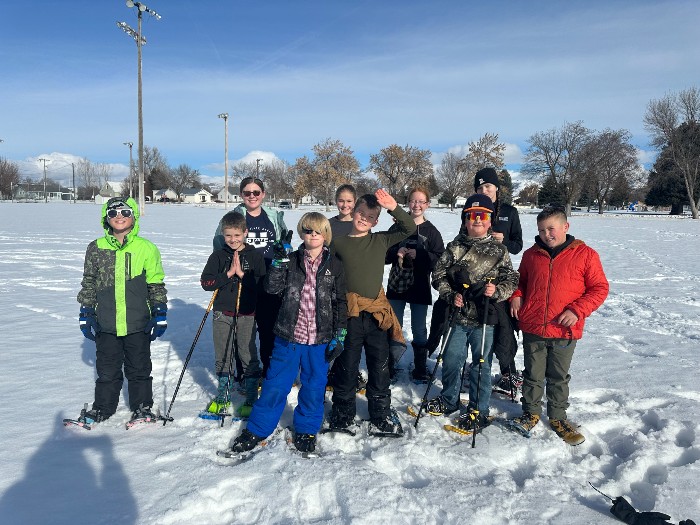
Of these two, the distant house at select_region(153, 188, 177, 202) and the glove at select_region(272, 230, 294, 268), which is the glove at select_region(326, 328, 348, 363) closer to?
the glove at select_region(272, 230, 294, 268)

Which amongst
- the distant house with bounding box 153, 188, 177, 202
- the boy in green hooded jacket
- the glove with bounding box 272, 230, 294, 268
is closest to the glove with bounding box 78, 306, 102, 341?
the boy in green hooded jacket

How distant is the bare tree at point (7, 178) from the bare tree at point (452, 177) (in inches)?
3074

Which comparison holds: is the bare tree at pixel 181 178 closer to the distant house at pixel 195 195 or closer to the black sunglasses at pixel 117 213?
the distant house at pixel 195 195

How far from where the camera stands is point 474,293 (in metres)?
3.59

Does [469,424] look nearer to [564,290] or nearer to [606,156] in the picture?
[564,290]

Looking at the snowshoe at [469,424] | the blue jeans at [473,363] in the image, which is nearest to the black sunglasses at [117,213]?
the blue jeans at [473,363]

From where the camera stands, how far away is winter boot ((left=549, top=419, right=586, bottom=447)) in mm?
3402

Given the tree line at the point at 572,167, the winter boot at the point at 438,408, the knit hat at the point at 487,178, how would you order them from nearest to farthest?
the winter boot at the point at 438,408
the knit hat at the point at 487,178
the tree line at the point at 572,167

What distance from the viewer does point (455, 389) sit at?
12.6ft

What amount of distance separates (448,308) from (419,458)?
1288 mm

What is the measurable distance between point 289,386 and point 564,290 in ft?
7.33

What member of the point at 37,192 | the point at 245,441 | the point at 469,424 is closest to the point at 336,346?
the point at 245,441

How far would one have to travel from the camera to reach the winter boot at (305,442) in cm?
323

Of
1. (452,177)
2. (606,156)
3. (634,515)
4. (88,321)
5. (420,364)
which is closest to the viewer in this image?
(634,515)
